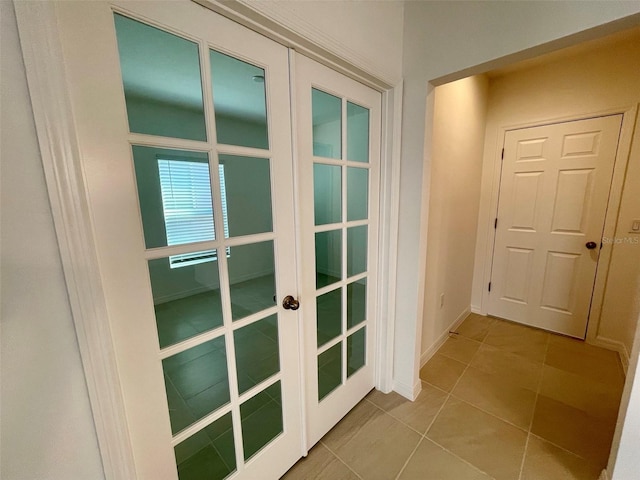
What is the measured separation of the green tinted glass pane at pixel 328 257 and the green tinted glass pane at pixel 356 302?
0.17 m

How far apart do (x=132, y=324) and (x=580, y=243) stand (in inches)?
132

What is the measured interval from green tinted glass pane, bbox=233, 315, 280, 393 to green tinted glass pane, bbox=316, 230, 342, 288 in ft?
1.11

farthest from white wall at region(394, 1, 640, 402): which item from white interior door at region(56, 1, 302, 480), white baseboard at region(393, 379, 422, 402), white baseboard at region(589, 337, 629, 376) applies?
white baseboard at region(589, 337, 629, 376)

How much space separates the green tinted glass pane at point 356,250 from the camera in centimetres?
148

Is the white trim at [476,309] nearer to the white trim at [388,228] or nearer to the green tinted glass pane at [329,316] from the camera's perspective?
the white trim at [388,228]

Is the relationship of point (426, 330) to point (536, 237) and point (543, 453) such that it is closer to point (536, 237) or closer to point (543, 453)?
point (543, 453)

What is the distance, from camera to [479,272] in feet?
9.45

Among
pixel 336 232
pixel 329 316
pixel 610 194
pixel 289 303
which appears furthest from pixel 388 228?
pixel 610 194

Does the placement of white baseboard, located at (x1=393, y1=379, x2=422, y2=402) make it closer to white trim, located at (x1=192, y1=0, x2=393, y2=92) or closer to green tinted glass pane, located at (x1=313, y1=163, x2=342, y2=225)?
green tinted glass pane, located at (x1=313, y1=163, x2=342, y2=225)

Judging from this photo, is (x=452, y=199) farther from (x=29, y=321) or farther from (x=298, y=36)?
(x=29, y=321)

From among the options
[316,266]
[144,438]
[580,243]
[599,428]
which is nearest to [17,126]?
[144,438]

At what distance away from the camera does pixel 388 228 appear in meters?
1.60

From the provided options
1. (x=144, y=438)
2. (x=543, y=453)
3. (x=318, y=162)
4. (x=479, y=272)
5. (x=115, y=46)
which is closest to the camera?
(x=115, y=46)

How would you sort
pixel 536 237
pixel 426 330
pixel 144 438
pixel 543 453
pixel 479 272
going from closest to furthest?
pixel 144 438 < pixel 543 453 < pixel 426 330 < pixel 536 237 < pixel 479 272
